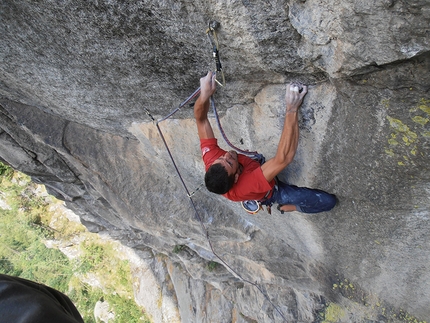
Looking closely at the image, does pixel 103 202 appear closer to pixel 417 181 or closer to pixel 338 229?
pixel 338 229

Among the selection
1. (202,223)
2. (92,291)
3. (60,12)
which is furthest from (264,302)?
(92,291)

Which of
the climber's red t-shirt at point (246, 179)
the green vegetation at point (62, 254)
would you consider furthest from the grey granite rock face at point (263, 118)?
the green vegetation at point (62, 254)

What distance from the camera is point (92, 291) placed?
11.8 metres

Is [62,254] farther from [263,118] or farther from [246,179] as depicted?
[263,118]

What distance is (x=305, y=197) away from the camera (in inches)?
99.0

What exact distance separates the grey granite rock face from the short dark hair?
0.54 m

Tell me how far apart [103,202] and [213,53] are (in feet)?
15.3

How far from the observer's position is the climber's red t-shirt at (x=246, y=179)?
2.28 meters

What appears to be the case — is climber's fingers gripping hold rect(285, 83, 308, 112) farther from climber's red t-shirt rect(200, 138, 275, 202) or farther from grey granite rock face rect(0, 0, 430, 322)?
climber's red t-shirt rect(200, 138, 275, 202)

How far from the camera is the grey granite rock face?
1625mm

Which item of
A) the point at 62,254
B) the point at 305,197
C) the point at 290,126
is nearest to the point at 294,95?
the point at 290,126

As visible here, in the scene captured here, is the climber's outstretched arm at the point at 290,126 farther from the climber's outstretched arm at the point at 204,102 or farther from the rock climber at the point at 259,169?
the climber's outstretched arm at the point at 204,102

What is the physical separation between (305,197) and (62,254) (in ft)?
43.8

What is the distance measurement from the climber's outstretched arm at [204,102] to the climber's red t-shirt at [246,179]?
0.08m
